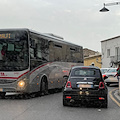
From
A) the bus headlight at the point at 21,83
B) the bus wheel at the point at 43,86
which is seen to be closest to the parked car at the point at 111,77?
the bus wheel at the point at 43,86

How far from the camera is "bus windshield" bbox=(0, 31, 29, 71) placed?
1344 cm

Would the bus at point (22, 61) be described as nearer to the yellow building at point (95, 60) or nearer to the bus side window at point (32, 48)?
the bus side window at point (32, 48)

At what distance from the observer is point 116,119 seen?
831cm

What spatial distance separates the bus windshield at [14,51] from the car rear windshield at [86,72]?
2.85 m

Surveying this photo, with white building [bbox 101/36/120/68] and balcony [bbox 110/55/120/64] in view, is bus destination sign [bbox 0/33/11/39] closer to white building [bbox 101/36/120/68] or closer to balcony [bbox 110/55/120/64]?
white building [bbox 101/36/120/68]

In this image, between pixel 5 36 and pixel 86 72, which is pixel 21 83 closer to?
pixel 5 36

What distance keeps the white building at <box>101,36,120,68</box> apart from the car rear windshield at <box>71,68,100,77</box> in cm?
4642

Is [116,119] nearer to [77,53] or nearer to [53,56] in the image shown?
[53,56]

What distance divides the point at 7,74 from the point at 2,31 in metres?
2.04

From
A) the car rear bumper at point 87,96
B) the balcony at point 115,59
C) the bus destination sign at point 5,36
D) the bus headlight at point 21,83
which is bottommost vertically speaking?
the car rear bumper at point 87,96

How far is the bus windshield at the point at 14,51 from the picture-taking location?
44.1 feet

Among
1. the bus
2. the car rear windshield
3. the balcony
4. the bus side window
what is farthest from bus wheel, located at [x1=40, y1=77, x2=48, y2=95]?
the balcony

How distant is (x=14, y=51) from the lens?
44.7 feet

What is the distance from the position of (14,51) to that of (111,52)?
1925 inches
